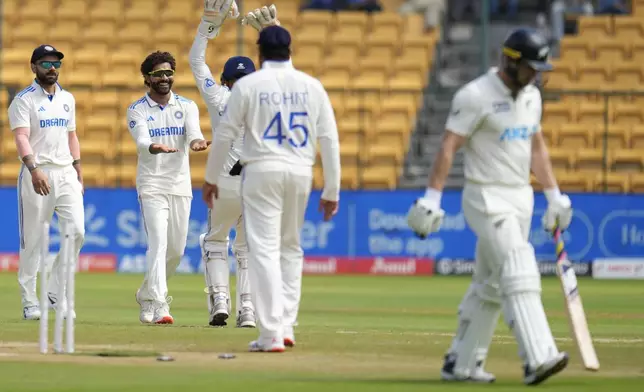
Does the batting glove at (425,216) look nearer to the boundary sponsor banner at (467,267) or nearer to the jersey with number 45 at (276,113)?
the jersey with number 45 at (276,113)

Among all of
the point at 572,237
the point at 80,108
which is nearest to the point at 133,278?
the point at 80,108

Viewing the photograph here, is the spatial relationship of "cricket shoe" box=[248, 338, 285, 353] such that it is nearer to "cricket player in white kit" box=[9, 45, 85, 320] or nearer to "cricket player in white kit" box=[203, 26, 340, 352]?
"cricket player in white kit" box=[203, 26, 340, 352]

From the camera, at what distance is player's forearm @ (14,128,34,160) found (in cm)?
1331

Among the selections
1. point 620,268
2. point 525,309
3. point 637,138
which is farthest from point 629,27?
point 525,309

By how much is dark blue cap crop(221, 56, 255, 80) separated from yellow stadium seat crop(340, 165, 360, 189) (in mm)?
12461

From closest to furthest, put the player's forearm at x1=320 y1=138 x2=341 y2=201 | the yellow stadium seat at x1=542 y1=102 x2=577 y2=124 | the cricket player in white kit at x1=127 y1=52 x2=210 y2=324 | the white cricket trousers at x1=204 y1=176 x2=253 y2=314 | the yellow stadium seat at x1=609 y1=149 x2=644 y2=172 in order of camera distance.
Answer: the player's forearm at x1=320 y1=138 x2=341 y2=201, the white cricket trousers at x1=204 y1=176 x2=253 y2=314, the cricket player in white kit at x1=127 y1=52 x2=210 y2=324, the yellow stadium seat at x1=609 y1=149 x2=644 y2=172, the yellow stadium seat at x1=542 y1=102 x2=577 y2=124

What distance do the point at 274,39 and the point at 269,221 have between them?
4.03 feet

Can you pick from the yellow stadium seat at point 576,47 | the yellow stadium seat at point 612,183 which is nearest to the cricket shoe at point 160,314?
the yellow stadium seat at point 612,183

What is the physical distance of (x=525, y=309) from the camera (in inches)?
335

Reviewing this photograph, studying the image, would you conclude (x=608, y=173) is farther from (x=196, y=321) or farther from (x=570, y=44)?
(x=196, y=321)

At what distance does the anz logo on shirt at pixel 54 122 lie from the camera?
13.7 metres

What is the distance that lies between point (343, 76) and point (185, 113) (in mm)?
14006

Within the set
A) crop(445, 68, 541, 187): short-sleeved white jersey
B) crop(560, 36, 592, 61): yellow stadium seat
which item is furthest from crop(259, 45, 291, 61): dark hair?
crop(560, 36, 592, 61): yellow stadium seat

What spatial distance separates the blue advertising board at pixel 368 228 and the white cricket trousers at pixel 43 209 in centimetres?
1036
